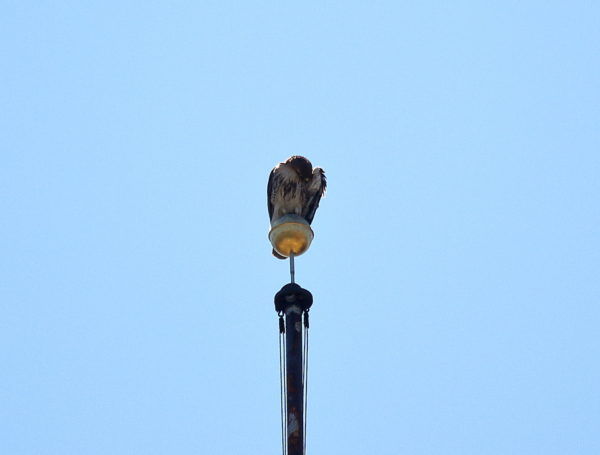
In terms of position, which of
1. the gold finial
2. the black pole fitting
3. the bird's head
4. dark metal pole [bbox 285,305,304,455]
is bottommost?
dark metal pole [bbox 285,305,304,455]

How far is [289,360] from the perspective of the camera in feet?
36.7

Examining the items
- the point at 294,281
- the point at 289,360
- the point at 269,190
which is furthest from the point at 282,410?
the point at 269,190

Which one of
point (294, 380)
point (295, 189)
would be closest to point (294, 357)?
point (294, 380)

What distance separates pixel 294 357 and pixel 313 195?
2.12 m

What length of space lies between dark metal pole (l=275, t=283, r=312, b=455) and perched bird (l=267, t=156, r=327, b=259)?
3.62 ft

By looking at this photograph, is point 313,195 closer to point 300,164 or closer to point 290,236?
point 300,164

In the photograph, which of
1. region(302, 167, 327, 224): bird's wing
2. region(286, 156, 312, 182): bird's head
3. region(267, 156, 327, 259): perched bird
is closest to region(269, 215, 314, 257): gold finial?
region(267, 156, 327, 259): perched bird

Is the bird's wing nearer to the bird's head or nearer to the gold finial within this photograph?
the bird's head

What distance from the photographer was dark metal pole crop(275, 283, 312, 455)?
35.3 ft

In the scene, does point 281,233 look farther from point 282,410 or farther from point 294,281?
point 282,410

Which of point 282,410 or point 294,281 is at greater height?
point 294,281

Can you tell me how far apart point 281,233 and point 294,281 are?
622mm

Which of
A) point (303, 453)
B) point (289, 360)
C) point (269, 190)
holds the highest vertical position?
point (269, 190)

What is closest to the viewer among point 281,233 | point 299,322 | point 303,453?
point 303,453
